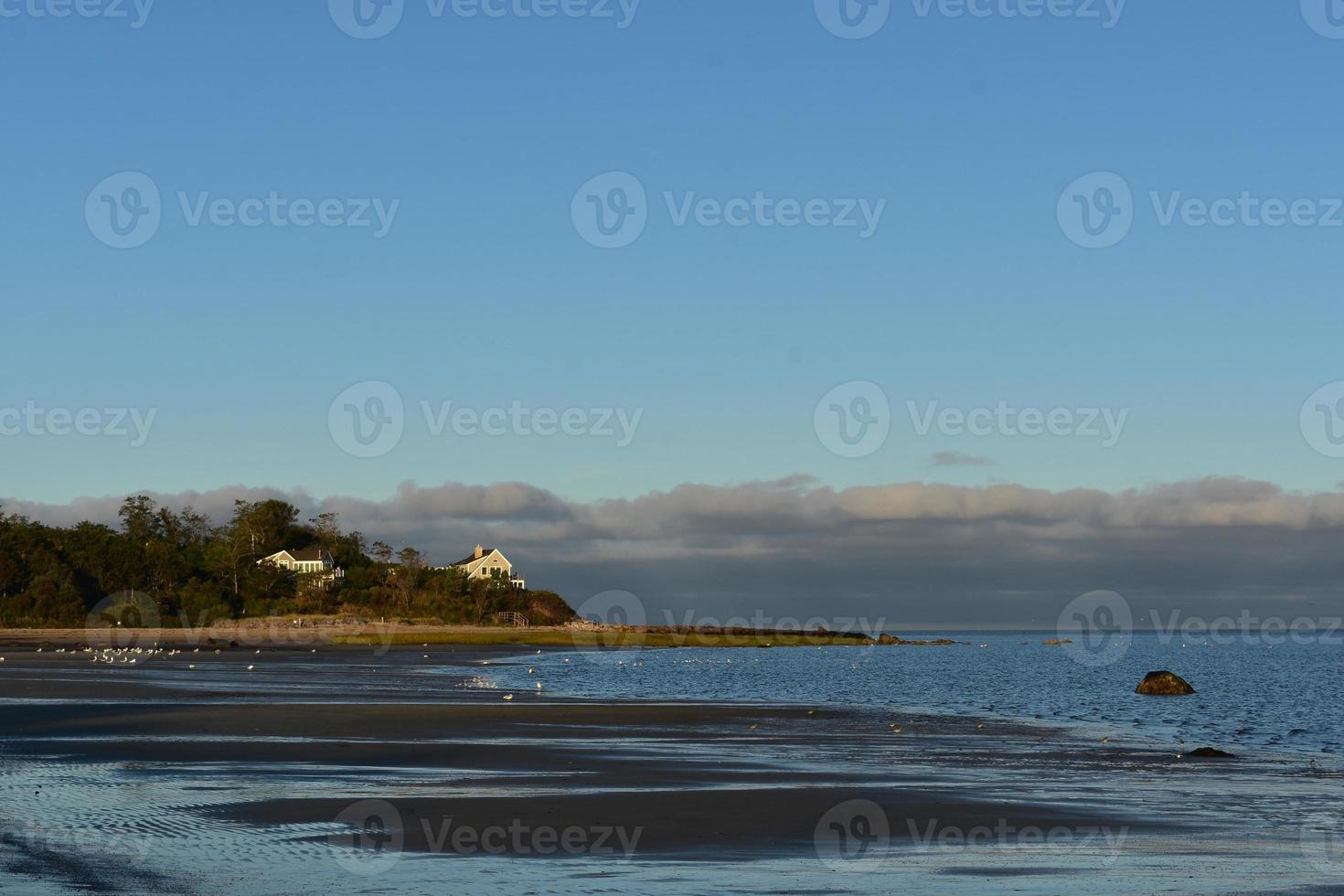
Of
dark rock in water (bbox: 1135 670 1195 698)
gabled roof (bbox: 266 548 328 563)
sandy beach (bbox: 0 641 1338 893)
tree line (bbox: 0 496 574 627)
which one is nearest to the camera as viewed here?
sandy beach (bbox: 0 641 1338 893)

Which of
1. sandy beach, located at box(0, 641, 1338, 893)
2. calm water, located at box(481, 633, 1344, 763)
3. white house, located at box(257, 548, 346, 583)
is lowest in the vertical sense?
calm water, located at box(481, 633, 1344, 763)

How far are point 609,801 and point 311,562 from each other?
154m

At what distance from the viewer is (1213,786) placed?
26.4 meters

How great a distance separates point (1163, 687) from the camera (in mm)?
66562

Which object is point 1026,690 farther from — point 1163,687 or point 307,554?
point 307,554

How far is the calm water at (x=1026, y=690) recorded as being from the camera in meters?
44.8

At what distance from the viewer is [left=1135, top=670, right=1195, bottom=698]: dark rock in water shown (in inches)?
2603

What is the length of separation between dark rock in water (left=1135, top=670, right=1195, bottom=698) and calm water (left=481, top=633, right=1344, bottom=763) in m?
0.91

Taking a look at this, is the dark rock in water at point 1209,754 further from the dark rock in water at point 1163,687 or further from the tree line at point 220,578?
the tree line at point 220,578

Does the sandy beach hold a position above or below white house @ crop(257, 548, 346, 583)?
below

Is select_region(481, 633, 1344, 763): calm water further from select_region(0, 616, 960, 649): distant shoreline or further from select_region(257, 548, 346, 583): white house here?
select_region(257, 548, 346, 583): white house

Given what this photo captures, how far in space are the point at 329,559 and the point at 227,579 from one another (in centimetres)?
1622

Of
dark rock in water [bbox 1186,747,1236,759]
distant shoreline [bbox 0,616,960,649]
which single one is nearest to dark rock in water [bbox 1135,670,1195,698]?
dark rock in water [bbox 1186,747,1236,759]

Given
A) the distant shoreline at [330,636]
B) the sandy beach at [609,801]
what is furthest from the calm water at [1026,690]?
the distant shoreline at [330,636]
